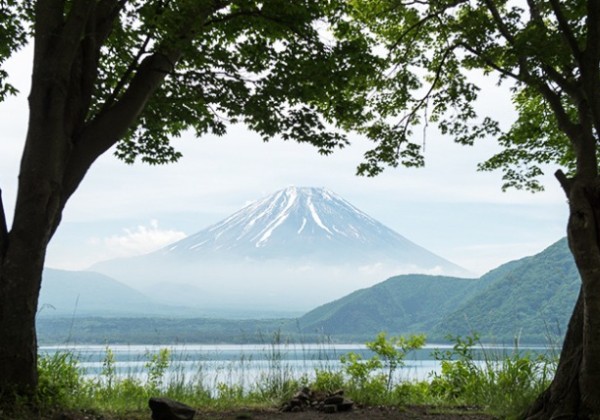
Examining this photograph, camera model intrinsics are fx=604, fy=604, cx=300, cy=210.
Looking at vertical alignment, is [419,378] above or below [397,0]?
below

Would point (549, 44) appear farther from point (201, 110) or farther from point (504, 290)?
point (504, 290)

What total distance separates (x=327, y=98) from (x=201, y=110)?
6.28ft

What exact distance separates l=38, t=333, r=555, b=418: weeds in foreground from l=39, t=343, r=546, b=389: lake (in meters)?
0.02

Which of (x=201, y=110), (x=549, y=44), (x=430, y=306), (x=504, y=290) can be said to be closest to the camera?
(x=549, y=44)

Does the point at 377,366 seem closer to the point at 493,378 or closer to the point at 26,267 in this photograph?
the point at 493,378

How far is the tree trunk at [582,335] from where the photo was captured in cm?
524

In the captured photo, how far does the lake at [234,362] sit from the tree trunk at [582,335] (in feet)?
7.01

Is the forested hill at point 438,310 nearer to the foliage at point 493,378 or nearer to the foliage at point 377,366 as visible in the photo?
the foliage at point 377,366

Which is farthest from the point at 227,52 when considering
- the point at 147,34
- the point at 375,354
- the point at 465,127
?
the point at 375,354

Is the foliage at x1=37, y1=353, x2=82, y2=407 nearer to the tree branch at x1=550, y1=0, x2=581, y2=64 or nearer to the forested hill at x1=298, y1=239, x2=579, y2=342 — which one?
the tree branch at x1=550, y1=0, x2=581, y2=64

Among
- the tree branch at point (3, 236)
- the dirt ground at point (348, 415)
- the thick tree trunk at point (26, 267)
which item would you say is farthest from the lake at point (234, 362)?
the tree branch at point (3, 236)

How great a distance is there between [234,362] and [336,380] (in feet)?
5.07

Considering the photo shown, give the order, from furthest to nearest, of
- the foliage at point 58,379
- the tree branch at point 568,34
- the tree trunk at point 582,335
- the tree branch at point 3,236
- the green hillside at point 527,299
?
the green hillside at point 527,299 < the tree branch at point 568,34 < the foliage at point 58,379 < the tree branch at point 3,236 < the tree trunk at point 582,335

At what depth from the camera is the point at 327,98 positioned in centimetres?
809
